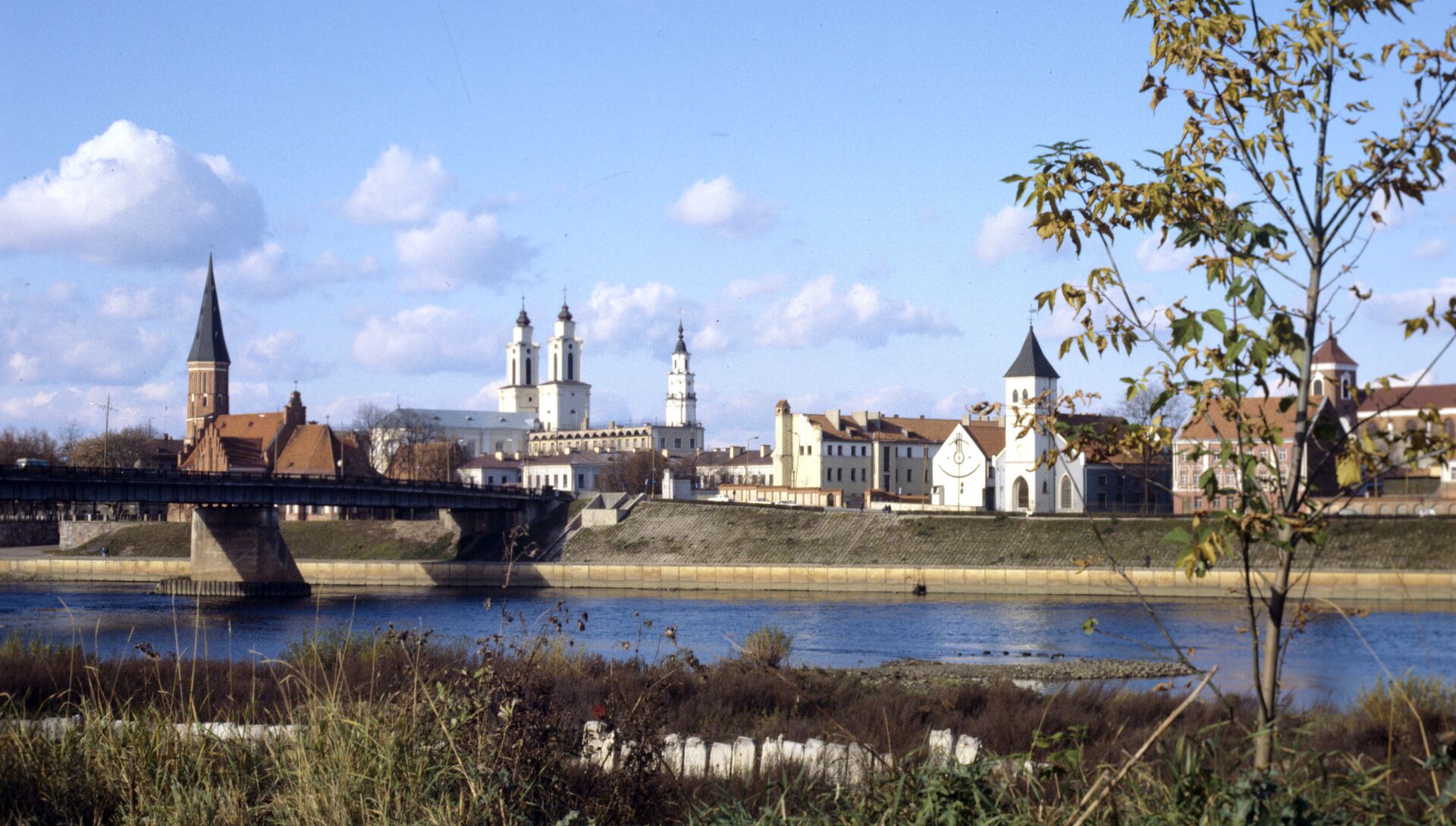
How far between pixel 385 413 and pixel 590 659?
155810 mm

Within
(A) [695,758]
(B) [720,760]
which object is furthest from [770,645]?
(B) [720,760]

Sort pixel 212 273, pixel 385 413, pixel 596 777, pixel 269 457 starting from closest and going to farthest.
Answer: pixel 596 777 < pixel 269 457 < pixel 212 273 < pixel 385 413

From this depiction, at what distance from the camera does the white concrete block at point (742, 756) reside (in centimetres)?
1028

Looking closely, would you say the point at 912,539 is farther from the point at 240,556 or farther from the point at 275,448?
the point at 275,448

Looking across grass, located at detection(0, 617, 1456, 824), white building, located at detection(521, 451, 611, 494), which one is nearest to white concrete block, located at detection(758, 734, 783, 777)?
grass, located at detection(0, 617, 1456, 824)

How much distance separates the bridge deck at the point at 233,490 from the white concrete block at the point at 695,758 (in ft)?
188

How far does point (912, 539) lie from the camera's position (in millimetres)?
73250

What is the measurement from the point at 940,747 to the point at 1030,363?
99.3 meters

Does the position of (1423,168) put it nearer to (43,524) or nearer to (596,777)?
(596,777)

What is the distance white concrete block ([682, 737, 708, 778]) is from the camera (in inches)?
411

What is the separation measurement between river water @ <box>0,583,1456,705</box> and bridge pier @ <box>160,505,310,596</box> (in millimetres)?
2835

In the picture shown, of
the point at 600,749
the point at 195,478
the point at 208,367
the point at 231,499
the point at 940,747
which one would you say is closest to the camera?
A: the point at 600,749

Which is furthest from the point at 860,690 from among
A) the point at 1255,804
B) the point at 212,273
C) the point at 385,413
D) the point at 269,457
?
the point at 385,413

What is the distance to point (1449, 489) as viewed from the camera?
80.9m
